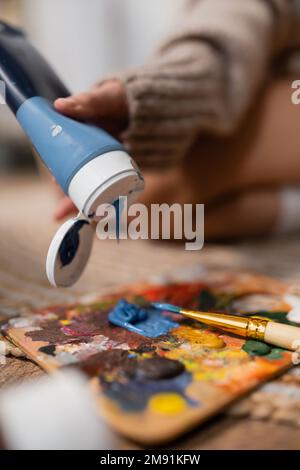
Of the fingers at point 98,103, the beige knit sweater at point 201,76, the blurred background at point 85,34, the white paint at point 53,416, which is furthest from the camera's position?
the blurred background at point 85,34

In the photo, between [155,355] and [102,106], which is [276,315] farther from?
[102,106]

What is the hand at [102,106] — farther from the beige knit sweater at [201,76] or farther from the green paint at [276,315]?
the green paint at [276,315]

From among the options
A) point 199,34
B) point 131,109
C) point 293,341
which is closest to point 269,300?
point 293,341

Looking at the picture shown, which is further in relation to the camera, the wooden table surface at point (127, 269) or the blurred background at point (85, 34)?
the blurred background at point (85, 34)

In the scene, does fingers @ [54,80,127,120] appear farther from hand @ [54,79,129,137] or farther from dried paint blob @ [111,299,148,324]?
dried paint blob @ [111,299,148,324]

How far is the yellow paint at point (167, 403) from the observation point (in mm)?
246

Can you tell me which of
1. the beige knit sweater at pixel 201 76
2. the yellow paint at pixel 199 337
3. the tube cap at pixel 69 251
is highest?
the beige knit sweater at pixel 201 76

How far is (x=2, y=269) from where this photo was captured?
0.54m

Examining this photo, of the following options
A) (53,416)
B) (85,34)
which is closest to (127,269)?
(53,416)

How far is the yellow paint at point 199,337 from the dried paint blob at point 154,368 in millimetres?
36

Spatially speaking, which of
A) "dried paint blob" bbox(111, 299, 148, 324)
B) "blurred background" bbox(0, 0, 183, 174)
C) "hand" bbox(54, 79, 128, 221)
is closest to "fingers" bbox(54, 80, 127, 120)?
"hand" bbox(54, 79, 128, 221)

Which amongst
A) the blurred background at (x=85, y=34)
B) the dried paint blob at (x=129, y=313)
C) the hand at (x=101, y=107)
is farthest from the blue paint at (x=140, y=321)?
the blurred background at (x=85, y=34)

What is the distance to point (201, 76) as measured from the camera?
20.6 inches

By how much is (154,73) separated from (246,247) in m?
0.30
